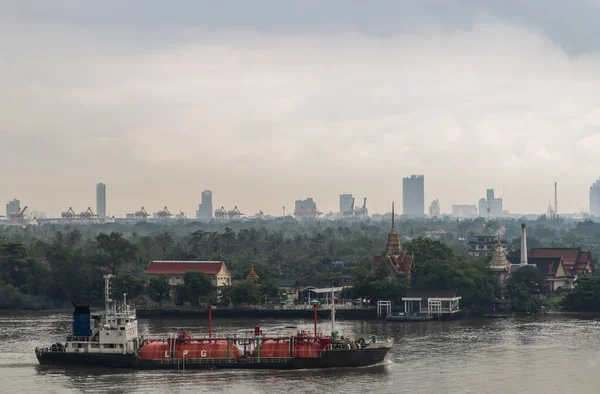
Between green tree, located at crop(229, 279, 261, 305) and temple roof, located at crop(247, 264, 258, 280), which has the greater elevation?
temple roof, located at crop(247, 264, 258, 280)

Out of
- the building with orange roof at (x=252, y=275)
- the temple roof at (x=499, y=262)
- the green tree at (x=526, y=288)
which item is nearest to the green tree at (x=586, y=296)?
the green tree at (x=526, y=288)

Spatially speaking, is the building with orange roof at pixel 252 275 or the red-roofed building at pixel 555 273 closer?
the building with orange roof at pixel 252 275

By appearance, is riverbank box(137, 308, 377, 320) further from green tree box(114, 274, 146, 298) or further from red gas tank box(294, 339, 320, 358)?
red gas tank box(294, 339, 320, 358)

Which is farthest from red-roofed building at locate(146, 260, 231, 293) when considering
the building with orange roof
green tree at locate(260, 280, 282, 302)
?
green tree at locate(260, 280, 282, 302)

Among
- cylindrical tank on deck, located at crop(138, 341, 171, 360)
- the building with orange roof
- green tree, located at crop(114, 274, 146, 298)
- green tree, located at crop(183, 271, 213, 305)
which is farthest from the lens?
the building with orange roof

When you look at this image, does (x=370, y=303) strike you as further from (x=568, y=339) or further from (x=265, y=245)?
(x=265, y=245)

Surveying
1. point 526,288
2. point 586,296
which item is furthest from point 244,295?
point 586,296

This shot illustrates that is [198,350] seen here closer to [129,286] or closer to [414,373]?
[414,373]

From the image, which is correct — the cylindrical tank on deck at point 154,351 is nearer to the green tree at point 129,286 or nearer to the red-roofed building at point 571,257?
the green tree at point 129,286
